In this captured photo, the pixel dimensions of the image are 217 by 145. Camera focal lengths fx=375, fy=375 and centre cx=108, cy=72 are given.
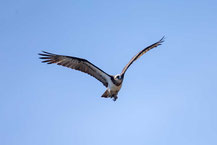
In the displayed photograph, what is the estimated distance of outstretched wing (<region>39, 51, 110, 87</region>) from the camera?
808 inches

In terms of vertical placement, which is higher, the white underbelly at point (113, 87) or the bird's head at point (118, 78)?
the bird's head at point (118, 78)

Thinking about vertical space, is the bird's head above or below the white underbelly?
above

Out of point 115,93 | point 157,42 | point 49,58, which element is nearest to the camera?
point 49,58

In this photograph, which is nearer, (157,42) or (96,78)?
(96,78)

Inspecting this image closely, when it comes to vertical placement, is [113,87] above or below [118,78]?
below

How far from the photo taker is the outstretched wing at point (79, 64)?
67.4ft

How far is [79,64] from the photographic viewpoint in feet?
69.8

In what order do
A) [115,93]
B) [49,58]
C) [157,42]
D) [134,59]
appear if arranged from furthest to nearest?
[157,42] → [134,59] → [115,93] → [49,58]

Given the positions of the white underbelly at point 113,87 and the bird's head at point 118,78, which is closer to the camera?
the bird's head at point 118,78


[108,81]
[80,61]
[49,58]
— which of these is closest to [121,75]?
[108,81]

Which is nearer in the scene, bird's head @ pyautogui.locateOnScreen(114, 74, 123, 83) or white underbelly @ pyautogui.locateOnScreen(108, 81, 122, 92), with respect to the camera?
bird's head @ pyautogui.locateOnScreen(114, 74, 123, 83)

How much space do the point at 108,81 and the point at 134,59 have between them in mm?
2535

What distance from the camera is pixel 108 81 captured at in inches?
864

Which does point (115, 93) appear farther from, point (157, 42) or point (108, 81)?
point (157, 42)
